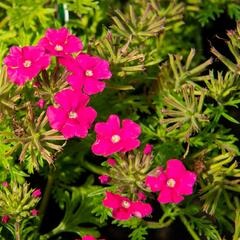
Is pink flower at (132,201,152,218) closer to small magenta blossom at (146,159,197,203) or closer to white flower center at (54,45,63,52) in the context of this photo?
small magenta blossom at (146,159,197,203)

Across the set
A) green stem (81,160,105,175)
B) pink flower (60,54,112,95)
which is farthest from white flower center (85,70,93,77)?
green stem (81,160,105,175)

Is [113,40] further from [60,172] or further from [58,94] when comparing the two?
[60,172]

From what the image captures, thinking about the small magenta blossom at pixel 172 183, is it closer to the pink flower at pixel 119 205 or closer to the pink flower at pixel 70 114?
the pink flower at pixel 119 205

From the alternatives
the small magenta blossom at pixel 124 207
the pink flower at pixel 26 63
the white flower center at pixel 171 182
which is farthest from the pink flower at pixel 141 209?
the pink flower at pixel 26 63

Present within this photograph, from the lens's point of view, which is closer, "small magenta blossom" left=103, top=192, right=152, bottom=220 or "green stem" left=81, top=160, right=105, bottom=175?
"small magenta blossom" left=103, top=192, right=152, bottom=220

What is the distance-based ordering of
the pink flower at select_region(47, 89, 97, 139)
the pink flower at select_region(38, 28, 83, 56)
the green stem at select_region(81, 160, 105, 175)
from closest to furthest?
the pink flower at select_region(47, 89, 97, 139), the pink flower at select_region(38, 28, 83, 56), the green stem at select_region(81, 160, 105, 175)

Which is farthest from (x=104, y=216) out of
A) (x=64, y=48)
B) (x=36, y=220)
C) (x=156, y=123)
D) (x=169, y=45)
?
(x=169, y=45)
